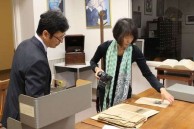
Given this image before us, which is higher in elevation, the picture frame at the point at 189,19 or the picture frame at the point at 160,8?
the picture frame at the point at 160,8

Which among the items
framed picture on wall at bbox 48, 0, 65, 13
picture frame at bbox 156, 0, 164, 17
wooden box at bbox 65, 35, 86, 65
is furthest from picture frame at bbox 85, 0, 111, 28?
picture frame at bbox 156, 0, 164, 17

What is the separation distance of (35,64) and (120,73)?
3.52 ft

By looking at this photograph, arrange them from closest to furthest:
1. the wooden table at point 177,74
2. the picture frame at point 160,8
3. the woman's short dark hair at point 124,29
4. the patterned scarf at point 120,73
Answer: the woman's short dark hair at point 124,29 → the patterned scarf at point 120,73 → the wooden table at point 177,74 → the picture frame at point 160,8

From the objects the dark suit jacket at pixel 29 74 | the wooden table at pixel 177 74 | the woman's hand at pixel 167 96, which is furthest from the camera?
the wooden table at pixel 177 74

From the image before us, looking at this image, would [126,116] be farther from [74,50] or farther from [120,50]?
[74,50]

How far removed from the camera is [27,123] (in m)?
0.88

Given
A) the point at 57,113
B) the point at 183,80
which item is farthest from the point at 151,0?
the point at 57,113

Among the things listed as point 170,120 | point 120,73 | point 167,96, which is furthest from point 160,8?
point 170,120

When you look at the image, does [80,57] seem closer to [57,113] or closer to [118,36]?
[118,36]

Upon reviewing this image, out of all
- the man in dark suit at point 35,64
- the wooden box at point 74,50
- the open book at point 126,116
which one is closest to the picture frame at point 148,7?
the wooden box at point 74,50

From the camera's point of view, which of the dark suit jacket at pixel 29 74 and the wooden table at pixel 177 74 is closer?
the dark suit jacket at pixel 29 74

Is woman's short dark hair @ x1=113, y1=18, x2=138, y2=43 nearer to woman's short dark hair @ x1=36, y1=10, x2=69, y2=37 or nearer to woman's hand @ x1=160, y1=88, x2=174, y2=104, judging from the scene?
woman's hand @ x1=160, y1=88, x2=174, y2=104

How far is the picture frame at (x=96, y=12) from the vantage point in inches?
172

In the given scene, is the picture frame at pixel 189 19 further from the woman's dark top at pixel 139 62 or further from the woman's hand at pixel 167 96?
the woman's hand at pixel 167 96
